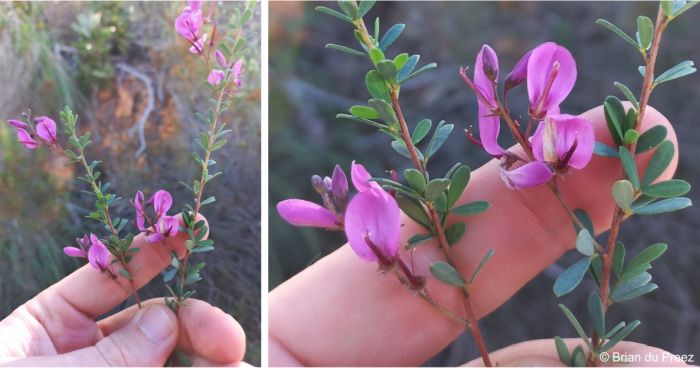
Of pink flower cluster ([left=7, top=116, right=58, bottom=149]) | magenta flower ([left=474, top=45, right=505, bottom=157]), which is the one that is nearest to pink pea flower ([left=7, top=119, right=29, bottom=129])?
pink flower cluster ([left=7, top=116, right=58, bottom=149])

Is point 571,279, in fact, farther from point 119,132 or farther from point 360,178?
point 119,132

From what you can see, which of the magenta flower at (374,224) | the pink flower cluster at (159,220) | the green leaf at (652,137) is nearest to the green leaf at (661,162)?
the green leaf at (652,137)

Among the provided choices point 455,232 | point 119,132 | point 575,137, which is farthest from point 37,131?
point 575,137

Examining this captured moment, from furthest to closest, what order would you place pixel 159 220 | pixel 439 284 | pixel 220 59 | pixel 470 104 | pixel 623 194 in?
pixel 470 104 < pixel 220 59 < pixel 159 220 < pixel 439 284 < pixel 623 194

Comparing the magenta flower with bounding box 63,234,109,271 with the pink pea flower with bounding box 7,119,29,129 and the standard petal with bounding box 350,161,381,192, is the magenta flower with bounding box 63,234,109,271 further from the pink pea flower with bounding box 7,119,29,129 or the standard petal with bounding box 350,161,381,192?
the standard petal with bounding box 350,161,381,192

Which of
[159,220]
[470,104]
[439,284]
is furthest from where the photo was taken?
[470,104]
